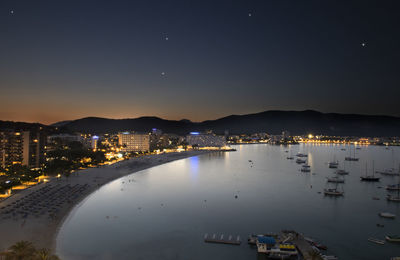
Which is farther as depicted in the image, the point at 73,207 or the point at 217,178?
the point at 217,178

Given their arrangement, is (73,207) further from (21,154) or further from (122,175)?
(21,154)

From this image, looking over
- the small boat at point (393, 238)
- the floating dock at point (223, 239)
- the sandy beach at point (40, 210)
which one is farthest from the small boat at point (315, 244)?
the sandy beach at point (40, 210)

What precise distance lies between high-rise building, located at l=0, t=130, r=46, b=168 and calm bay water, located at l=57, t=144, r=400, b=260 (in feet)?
26.3

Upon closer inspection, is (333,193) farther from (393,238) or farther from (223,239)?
(223,239)

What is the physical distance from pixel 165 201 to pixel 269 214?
5363 millimetres

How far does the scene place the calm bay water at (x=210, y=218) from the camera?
29.5 ft

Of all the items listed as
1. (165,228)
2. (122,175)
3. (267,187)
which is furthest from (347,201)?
(122,175)

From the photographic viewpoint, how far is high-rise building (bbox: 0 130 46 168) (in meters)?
22.3

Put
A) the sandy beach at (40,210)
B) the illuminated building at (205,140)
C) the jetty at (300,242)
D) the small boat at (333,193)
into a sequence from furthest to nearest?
the illuminated building at (205,140) < the small boat at (333,193) < the sandy beach at (40,210) < the jetty at (300,242)

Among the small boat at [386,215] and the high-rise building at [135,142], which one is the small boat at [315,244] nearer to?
the small boat at [386,215]

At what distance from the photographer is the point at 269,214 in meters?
13.0

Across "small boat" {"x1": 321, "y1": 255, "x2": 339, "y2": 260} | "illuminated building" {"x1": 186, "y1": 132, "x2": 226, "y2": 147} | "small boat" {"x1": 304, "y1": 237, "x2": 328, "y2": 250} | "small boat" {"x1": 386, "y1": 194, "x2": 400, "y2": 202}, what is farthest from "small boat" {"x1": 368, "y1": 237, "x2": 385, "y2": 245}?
"illuminated building" {"x1": 186, "y1": 132, "x2": 226, "y2": 147}

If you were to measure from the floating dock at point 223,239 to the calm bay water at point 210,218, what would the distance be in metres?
0.21

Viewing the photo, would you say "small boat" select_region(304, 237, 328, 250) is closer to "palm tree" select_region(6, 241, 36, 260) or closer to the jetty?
the jetty
